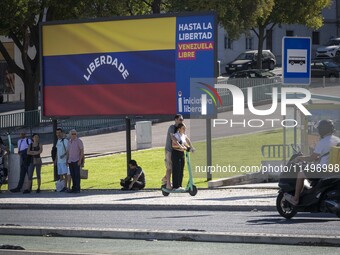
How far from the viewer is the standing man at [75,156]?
26.2m

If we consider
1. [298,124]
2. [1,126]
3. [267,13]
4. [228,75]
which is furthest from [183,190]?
[228,75]

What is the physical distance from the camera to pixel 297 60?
23641 millimetres

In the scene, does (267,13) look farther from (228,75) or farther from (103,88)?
(103,88)

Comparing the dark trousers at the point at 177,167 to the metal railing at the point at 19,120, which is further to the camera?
the metal railing at the point at 19,120

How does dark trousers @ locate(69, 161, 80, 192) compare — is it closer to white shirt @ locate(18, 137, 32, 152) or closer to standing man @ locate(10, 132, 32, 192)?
standing man @ locate(10, 132, 32, 192)

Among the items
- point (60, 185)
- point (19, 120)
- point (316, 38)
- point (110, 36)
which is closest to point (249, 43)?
point (316, 38)

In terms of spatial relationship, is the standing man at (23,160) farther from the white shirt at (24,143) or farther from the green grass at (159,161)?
the green grass at (159,161)

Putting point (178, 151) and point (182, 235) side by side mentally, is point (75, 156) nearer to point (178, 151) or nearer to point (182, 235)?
point (178, 151)

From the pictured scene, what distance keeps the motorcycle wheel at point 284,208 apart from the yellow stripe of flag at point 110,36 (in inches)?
390

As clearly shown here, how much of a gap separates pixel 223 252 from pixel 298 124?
1224 cm

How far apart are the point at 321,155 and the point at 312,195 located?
0.71 m

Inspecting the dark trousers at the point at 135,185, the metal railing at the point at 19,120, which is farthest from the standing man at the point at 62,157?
the metal railing at the point at 19,120

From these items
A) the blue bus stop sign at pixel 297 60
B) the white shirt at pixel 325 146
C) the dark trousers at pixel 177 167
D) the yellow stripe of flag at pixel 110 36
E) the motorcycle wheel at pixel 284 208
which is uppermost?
the yellow stripe of flag at pixel 110 36

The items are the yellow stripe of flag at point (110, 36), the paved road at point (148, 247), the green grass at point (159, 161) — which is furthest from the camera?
the green grass at point (159, 161)
